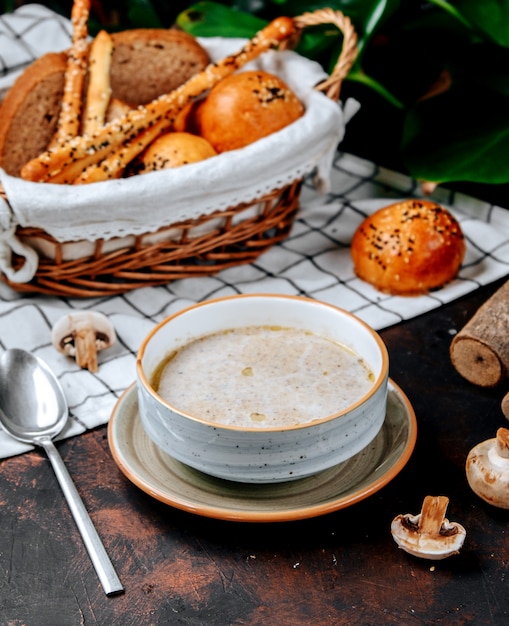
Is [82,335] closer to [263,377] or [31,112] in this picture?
[263,377]

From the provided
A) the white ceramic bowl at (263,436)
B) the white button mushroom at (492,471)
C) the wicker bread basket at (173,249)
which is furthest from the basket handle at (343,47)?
the white button mushroom at (492,471)

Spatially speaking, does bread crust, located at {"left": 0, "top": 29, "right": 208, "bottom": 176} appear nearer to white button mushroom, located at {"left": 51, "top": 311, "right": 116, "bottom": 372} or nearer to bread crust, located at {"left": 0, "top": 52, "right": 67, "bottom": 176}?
bread crust, located at {"left": 0, "top": 52, "right": 67, "bottom": 176}

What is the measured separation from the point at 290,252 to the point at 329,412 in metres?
0.67

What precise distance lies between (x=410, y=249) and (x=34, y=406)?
657mm

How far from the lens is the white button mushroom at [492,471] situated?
0.82 metres

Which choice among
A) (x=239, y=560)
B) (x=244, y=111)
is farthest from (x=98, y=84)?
(x=239, y=560)

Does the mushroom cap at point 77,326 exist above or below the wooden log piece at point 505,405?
below

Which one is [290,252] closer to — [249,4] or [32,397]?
[32,397]

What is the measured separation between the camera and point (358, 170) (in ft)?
5.65

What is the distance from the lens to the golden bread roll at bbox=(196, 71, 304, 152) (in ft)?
Answer: 4.40

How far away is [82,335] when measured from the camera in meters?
1.12

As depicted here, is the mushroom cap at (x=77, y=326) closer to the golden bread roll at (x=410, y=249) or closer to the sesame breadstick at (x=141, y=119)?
the sesame breadstick at (x=141, y=119)

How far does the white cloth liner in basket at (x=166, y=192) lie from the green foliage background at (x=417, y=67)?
0.84 ft

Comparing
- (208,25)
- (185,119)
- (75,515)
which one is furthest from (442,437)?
(208,25)
